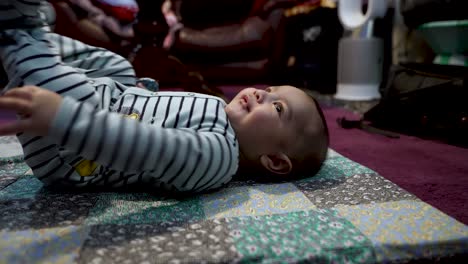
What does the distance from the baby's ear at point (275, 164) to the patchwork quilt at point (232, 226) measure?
47 mm

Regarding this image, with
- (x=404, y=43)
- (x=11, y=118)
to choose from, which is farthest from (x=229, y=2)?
(x=11, y=118)

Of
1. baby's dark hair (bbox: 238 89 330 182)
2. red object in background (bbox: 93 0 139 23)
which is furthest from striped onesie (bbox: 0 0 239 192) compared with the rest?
red object in background (bbox: 93 0 139 23)

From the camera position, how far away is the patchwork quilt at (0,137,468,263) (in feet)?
1.67

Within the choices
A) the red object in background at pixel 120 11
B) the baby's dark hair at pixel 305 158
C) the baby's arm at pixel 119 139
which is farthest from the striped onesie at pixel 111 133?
the red object in background at pixel 120 11

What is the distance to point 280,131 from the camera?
0.77 m

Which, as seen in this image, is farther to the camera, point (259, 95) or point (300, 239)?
point (259, 95)

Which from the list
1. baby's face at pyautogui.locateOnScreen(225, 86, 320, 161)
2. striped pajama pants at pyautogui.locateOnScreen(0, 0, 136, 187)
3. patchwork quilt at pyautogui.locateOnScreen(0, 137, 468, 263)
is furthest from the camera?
baby's face at pyautogui.locateOnScreen(225, 86, 320, 161)

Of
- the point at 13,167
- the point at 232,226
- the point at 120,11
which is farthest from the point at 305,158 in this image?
the point at 120,11

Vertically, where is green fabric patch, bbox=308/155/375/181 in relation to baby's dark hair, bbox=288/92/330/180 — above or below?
below

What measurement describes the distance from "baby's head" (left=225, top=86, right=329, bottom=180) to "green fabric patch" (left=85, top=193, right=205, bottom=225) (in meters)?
0.17

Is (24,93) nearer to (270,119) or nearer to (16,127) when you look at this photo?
(16,127)

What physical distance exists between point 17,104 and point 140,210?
0.23 m

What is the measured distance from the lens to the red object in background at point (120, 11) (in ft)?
6.59

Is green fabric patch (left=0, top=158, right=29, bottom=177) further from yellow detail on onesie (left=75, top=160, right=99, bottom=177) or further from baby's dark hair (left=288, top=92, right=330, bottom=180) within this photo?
baby's dark hair (left=288, top=92, right=330, bottom=180)
